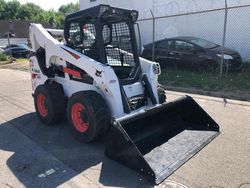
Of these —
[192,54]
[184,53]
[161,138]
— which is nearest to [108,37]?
[161,138]

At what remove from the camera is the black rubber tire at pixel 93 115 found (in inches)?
189

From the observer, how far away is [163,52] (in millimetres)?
12602

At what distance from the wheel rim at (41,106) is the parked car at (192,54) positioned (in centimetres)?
697

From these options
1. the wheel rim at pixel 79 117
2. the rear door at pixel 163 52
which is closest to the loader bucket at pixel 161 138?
the wheel rim at pixel 79 117

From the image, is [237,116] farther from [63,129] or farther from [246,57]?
[246,57]

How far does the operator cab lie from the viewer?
17.4 feet

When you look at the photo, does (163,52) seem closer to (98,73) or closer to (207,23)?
(207,23)

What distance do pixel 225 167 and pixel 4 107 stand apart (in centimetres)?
576

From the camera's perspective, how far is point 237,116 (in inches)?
255

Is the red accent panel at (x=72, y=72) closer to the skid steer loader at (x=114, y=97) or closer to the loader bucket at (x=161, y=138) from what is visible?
the skid steer loader at (x=114, y=97)

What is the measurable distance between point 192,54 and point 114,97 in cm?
731

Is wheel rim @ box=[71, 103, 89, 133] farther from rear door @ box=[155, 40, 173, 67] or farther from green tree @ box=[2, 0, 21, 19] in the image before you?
green tree @ box=[2, 0, 21, 19]

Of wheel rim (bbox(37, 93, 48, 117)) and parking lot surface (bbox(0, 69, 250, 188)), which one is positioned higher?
wheel rim (bbox(37, 93, 48, 117))

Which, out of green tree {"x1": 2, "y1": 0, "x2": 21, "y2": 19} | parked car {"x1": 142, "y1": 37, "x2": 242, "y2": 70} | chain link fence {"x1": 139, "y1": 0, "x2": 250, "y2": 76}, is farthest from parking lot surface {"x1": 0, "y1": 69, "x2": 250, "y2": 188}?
green tree {"x1": 2, "y1": 0, "x2": 21, "y2": 19}
